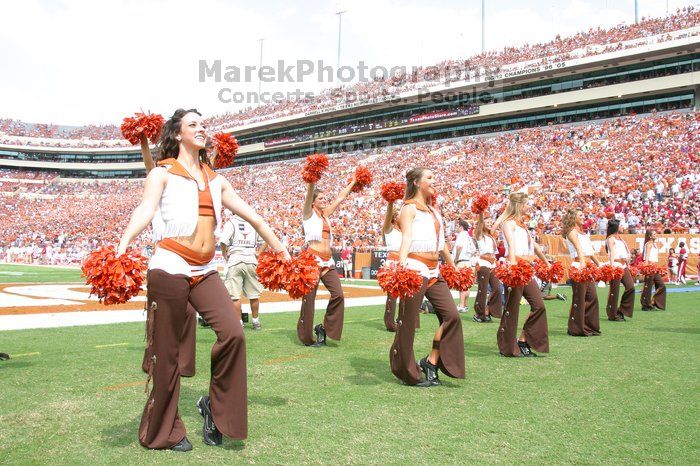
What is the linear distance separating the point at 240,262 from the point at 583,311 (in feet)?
17.1

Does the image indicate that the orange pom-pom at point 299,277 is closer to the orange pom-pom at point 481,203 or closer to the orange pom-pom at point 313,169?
the orange pom-pom at point 313,169

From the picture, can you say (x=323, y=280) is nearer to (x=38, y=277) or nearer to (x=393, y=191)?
(x=393, y=191)

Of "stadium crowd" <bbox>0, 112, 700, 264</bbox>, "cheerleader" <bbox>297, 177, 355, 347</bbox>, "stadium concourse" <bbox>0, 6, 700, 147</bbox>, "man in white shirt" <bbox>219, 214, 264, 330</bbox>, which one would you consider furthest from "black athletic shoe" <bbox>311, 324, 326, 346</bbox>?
"stadium concourse" <bbox>0, 6, 700, 147</bbox>

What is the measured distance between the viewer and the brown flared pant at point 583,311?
8.66 m

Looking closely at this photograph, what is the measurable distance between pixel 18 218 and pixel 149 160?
66205mm

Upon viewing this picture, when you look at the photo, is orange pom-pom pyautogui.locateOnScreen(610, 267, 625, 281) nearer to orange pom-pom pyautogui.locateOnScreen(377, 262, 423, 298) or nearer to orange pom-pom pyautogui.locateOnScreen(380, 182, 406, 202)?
orange pom-pom pyautogui.locateOnScreen(380, 182, 406, 202)

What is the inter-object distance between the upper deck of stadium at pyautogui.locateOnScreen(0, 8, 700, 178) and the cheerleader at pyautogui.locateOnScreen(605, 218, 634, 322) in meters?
32.7

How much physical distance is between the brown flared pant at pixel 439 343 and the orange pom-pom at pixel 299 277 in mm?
1486

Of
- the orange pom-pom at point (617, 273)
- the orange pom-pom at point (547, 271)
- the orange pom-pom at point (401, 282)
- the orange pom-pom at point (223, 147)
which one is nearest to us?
the orange pom-pom at point (401, 282)

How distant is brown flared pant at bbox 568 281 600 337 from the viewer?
8.66 meters

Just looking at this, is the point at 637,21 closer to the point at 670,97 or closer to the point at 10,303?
the point at 670,97

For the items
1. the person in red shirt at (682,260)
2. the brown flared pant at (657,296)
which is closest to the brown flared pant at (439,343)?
the brown flared pant at (657,296)

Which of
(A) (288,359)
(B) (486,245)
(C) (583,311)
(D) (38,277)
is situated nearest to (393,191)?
(A) (288,359)

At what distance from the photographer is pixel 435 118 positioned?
50.3 meters
